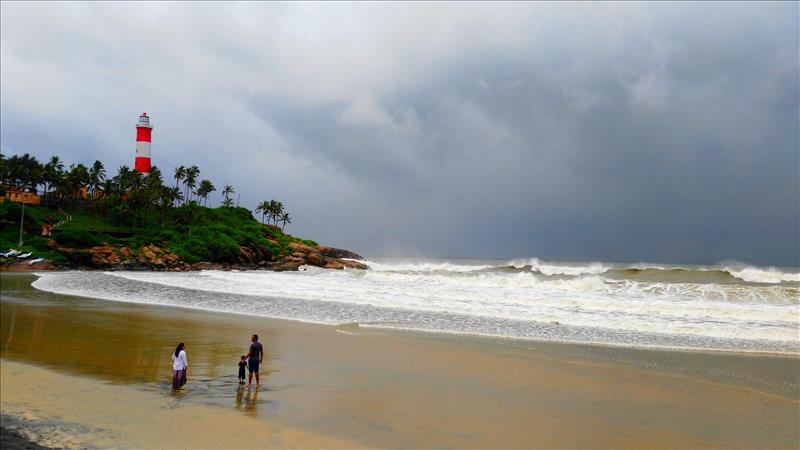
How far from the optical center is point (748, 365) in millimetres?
14914

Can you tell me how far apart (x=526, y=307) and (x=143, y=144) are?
72.7 metres

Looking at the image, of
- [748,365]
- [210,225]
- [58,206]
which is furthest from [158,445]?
[58,206]

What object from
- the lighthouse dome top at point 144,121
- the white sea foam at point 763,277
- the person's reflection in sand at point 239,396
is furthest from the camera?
→ the lighthouse dome top at point 144,121

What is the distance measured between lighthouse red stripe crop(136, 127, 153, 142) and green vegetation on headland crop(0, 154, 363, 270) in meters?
5.38

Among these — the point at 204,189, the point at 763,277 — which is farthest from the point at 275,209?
the point at 763,277

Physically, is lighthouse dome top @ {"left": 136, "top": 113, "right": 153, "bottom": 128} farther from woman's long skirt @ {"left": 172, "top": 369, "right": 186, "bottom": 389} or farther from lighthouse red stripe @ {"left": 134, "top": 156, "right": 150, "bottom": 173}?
woman's long skirt @ {"left": 172, "top": 369, "right": 186, "bottom": 389}

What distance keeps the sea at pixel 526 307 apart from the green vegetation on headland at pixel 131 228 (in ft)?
70.6

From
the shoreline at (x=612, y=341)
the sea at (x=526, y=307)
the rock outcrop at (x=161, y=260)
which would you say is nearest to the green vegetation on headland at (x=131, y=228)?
the rock outcrop at (x=161, y=260)

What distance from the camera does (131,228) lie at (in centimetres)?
7131

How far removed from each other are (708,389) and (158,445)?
1153 centimetres

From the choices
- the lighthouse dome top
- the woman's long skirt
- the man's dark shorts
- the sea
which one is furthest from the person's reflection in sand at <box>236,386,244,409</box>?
the lighthouse dome top

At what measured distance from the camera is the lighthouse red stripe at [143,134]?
259 feet

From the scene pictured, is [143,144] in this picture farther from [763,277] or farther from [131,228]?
[763,277]

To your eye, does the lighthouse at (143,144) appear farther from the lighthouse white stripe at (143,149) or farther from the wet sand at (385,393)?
the wet sand at (385,393)
